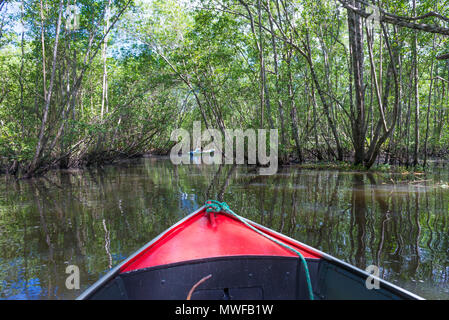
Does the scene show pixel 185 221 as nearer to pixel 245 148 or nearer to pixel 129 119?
pixel 245 148

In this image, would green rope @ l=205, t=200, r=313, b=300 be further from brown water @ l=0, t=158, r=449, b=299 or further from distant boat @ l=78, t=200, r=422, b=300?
brown water @ l=0, t=158, r=449, b=299

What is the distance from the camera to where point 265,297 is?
2469mm

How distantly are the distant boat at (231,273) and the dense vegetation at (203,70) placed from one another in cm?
851

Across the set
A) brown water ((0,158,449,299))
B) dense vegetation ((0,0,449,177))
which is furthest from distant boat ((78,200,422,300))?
dense vegetation ((0,0,449,177))

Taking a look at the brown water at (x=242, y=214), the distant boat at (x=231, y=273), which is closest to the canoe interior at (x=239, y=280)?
the distant boat at (x=231, y=273)

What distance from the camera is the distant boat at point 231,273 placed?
2.23 meters

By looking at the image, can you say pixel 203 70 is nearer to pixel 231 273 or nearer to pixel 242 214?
pixel 242 214

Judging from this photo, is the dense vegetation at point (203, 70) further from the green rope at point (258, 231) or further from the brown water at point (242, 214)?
the green rope at point (258, 231)

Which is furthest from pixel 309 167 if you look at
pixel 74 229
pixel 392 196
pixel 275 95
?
pixel 74 229

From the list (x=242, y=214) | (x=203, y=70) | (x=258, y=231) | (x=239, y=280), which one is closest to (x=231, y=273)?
(x=239, y=280)

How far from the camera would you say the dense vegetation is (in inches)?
452

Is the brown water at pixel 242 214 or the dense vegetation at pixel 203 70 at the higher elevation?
the dense vegetation at pixel 203 70

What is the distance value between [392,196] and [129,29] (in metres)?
15.4

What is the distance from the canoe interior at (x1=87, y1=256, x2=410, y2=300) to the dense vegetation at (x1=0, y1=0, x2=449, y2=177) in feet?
28.1
